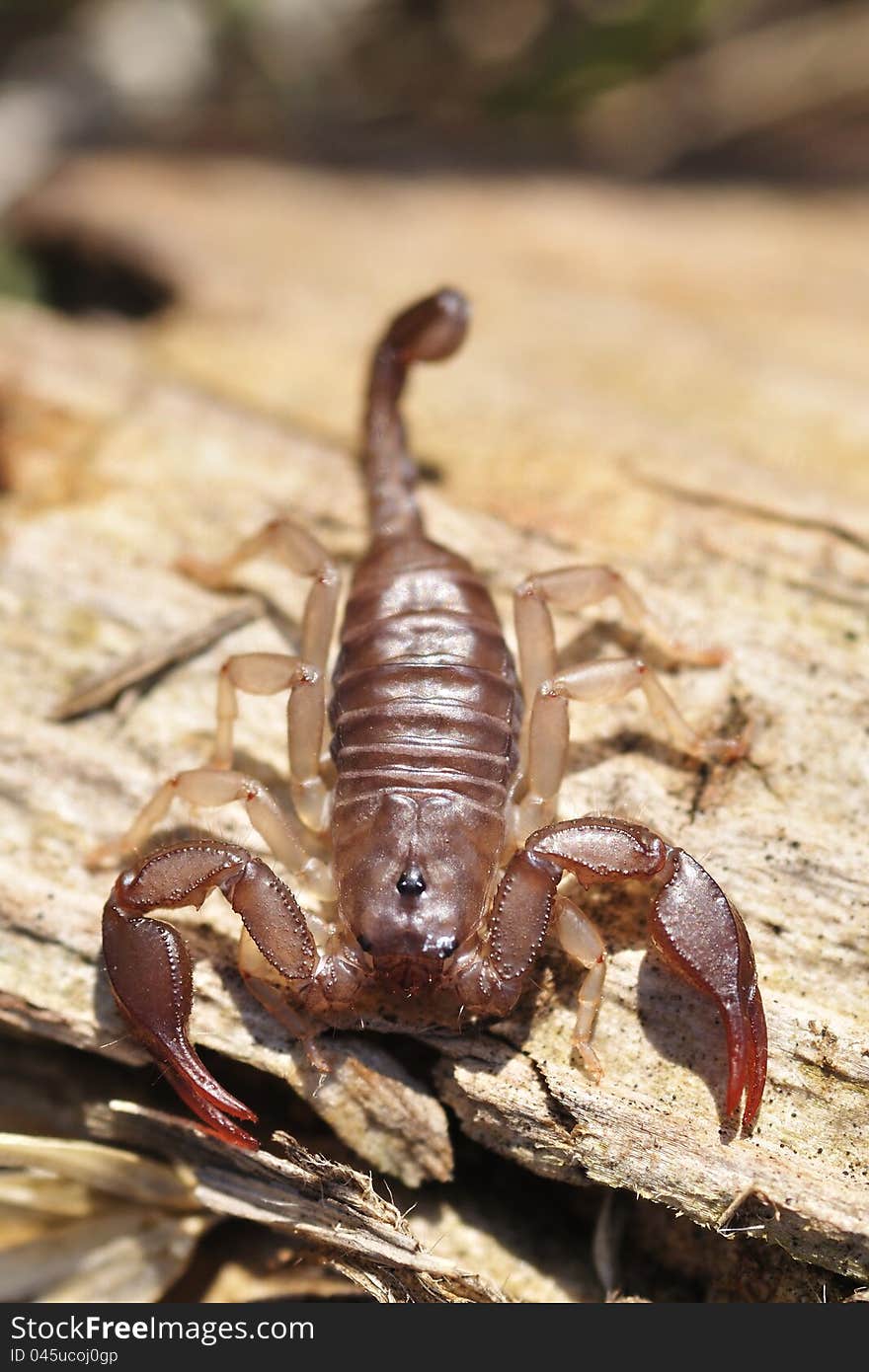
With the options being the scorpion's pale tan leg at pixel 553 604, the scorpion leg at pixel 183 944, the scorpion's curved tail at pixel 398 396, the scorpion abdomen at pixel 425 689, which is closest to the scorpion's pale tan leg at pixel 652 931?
the scorpion abdomen at pixel 425 689

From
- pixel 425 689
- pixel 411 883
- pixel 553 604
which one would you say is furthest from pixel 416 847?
pixel 553 604

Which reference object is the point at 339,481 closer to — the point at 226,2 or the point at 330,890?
the point at 330,890

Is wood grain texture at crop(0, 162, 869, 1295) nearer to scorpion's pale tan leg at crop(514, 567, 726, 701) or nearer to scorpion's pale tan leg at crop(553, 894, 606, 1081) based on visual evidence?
scorpion's pale tan leg at crop(553, 894, 606, 1081)

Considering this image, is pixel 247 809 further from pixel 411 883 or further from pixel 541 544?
pixel 541 544

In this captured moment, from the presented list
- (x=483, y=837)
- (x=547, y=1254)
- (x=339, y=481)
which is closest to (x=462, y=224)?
(x=339, y=481)

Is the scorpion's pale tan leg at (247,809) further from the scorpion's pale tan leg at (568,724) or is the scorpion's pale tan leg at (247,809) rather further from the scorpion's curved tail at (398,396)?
the scorpion's curved tail at (398,396)

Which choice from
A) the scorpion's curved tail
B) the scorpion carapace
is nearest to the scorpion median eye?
the scorpion carapace
